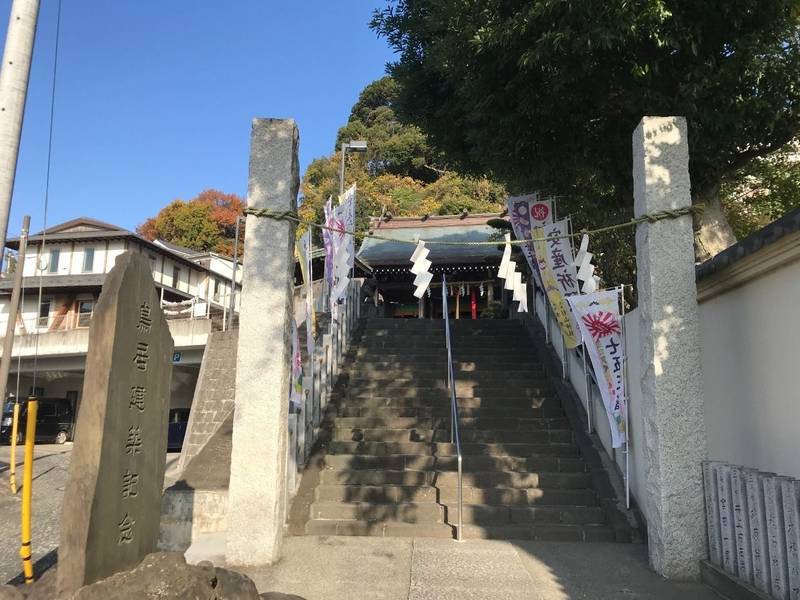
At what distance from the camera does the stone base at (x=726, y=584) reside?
4.06 metres

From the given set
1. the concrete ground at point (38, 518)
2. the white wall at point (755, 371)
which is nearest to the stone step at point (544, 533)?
the white wall at point (755, 371)

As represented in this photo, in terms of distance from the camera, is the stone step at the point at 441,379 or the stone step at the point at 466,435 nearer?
the stone step at the point at 466,435

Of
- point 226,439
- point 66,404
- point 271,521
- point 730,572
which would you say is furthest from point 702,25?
point 66,404

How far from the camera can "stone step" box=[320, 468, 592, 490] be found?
712cm

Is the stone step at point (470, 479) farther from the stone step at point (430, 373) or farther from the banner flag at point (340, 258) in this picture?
the stone step at point (430, 373)

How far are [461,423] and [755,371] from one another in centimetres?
470

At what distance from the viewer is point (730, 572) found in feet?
14.7

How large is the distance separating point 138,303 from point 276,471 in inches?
84.7

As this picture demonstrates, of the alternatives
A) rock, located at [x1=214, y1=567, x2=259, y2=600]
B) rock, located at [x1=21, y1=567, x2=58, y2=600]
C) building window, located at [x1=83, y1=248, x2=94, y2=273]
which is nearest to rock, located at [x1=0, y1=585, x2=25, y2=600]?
rock, located at [x1=21, y1=567, x2=58, y2=600]

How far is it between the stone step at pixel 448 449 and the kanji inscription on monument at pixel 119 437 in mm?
3890

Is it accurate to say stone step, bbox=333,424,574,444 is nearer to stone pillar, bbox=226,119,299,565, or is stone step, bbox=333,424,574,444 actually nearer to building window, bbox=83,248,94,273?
stone pillar, bbox=226,119,299,565

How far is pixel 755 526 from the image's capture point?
13.7 feet

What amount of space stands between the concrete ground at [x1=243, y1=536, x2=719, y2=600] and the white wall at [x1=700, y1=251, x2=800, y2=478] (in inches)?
49.6

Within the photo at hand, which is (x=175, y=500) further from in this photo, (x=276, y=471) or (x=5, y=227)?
(x=5, y=227)
